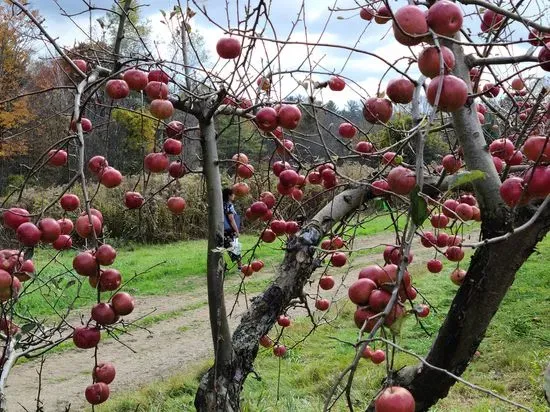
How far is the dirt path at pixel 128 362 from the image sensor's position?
4.53 metres

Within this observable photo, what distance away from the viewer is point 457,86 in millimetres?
901

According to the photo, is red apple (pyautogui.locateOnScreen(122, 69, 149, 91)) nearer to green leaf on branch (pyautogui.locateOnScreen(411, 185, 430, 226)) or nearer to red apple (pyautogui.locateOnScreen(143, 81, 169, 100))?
red apple (pyautogui.locateOnScreen(143, 81, 169, 100))

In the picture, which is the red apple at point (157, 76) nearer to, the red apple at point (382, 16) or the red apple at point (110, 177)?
the red apple at point (110, 177)

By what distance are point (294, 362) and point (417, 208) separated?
421cm

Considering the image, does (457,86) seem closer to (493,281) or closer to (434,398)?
(493,281)

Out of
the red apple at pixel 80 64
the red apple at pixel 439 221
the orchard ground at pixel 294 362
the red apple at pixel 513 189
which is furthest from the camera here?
the orchard ground at pixel 294 362

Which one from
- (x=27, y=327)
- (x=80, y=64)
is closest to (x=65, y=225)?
(x=27, y=327)

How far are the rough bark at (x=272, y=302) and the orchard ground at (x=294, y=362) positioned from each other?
668 mm

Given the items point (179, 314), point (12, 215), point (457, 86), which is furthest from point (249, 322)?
point (179, 314)

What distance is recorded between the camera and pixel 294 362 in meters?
4.83

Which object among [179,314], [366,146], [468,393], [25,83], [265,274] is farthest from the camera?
[25,83]

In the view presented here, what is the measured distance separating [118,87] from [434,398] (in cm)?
125

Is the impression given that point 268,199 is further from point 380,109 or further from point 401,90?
point 401,90

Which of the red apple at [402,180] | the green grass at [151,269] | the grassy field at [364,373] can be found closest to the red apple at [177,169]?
the red apple at [402,180]
